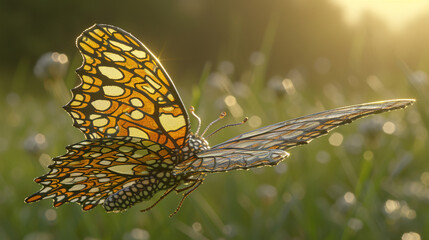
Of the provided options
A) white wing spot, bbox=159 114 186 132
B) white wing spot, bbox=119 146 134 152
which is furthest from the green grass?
white wing spot, bbox=119 146 134 152

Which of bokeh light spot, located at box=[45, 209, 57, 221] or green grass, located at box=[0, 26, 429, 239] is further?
bokeh light spot, located at box=[45, 209, 57, 221]

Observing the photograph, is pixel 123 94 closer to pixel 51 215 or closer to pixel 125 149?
pixel 125 149

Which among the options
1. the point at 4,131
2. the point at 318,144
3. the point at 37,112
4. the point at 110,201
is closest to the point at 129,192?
the point at 110,201

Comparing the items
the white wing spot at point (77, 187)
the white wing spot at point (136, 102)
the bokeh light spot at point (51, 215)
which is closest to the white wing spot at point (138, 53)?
the white wing spot at point (136, 102)

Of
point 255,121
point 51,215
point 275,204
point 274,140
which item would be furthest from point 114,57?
point 255,121

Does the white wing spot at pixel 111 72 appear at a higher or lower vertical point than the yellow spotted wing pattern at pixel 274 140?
higher

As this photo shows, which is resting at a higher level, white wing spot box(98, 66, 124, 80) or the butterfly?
white wing spot box(98, 66, 124, 80)

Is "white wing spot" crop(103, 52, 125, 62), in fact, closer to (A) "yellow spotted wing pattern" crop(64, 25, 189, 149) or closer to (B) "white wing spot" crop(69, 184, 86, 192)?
(A) "yellow spotted wing pattern" crop(64, 25, 189, 149)

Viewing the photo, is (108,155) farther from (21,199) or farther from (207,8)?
(207,8)

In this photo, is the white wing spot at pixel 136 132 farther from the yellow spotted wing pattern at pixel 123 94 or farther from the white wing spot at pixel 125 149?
the white wing spot at pixel 125 149
